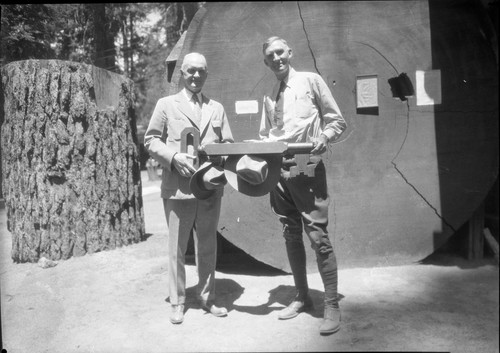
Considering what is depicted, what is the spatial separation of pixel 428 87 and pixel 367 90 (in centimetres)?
36

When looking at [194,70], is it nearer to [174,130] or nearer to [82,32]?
[174,130]

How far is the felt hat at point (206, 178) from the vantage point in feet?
5.63

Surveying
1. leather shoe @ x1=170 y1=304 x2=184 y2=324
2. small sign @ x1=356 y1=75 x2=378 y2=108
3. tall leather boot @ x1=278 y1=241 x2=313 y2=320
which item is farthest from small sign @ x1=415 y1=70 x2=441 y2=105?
leather shoe @ x1=170 y1=304 x2=184 y2=324

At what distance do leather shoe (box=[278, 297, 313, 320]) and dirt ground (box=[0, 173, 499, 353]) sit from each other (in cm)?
4

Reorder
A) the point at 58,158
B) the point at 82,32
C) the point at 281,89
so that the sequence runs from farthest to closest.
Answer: the point at 58,158 < the point at 82,32 < the point at 281,89

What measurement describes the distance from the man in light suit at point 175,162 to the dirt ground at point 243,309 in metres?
0.21

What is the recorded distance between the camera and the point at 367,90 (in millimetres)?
2582

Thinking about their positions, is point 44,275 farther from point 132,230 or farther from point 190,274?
point 190,274

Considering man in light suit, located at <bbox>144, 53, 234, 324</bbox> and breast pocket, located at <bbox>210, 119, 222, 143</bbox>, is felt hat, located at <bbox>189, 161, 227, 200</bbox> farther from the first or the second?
breast pocket, located at <bbox>210, 119, 222, 143</bbox>

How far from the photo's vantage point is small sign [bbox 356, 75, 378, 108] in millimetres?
2576

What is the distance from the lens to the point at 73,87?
3.04 m

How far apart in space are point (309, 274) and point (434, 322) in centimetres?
94

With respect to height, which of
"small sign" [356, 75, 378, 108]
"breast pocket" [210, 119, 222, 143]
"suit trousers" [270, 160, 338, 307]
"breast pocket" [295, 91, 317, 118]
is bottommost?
"suit trousers" [270, 160, 338, 307]

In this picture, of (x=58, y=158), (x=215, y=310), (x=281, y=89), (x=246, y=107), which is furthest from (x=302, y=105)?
(x=58, y=158)
